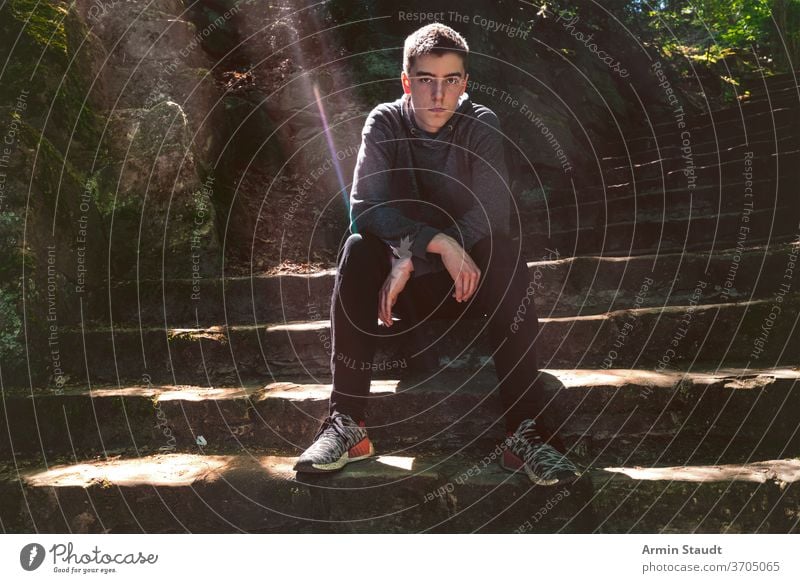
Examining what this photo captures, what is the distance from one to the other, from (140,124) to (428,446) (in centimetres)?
265

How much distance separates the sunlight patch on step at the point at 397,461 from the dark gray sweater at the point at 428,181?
0.70 m

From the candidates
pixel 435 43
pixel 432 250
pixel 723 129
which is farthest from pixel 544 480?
pixel 723 129

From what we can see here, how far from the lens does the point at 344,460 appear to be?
2.21 metres

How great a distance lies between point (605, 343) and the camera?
274cm

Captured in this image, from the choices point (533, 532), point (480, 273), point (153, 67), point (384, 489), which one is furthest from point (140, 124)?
point (533, 532)

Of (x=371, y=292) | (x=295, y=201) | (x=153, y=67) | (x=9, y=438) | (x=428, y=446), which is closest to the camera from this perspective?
(x=371, y=292)

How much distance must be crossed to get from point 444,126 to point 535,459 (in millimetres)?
1341

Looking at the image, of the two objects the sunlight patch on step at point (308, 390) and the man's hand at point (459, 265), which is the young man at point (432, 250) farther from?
the sunlight patch on step at point (308, 390)

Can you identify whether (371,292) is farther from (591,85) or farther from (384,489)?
(591,85)

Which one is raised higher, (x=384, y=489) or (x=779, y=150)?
(x=779, y=150)

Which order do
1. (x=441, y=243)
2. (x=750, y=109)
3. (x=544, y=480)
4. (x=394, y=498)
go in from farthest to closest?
(x=750, y=109) → (x=441, y=243) → (x=394, y=498) → (x=544, y=480)

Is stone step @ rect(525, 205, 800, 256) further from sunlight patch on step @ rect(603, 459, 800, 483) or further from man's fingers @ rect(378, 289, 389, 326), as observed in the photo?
man's fingers @ rect(378, 289, 389, 326)

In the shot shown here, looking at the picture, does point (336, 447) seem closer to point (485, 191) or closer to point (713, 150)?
point (485, 191)

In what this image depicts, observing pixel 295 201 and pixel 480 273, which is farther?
pixel 295 201
